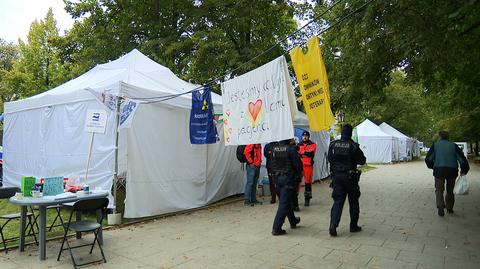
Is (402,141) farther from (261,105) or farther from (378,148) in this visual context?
(261,105)

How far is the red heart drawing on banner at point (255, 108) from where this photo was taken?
6378 mm

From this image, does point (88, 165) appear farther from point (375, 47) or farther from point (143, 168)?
point (375, 47)

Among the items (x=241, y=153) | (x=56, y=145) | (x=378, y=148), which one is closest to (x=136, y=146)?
(x=56, y=145)

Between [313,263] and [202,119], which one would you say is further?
[202,119]

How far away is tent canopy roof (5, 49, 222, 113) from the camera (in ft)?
28.2

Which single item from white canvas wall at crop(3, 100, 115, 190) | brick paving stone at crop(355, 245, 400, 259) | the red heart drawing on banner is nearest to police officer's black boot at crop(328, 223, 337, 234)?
brick paving stone at crop(355, 245, 400, 259)

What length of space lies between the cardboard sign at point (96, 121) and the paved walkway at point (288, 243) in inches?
81.7

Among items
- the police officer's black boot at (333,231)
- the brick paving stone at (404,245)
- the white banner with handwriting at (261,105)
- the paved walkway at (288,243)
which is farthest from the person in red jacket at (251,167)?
the brick paving stone at (404,245)

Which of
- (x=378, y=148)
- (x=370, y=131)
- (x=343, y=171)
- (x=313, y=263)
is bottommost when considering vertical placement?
(x=313, y=263)

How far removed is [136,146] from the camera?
7.89 metres

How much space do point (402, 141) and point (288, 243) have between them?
3423 cm

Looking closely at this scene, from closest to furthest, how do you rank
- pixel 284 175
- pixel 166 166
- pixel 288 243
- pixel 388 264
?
1. pixel 388 264
2. pixel 288 243
3. pixel 284 175
4. pixel 166 166

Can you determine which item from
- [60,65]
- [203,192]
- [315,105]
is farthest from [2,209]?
[60,65]

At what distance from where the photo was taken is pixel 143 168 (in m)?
8.00
